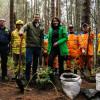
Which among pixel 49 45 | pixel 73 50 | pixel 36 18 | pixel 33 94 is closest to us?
pixel 33 94

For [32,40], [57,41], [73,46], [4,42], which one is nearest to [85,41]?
[73,46]

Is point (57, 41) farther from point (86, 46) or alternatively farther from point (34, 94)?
point (34, 94)

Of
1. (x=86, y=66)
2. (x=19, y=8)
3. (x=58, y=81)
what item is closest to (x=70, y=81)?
(x=58, y=81)

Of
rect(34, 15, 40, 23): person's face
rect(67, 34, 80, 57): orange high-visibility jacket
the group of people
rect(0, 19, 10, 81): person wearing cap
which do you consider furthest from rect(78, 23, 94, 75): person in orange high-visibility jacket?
rect(0, 19, 10, 81): person wearing cap

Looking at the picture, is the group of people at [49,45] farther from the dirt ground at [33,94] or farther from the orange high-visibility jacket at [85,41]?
the dirt ground at [33,94]

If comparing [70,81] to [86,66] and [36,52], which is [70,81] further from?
[86,66]

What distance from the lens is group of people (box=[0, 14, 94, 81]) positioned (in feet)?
27.7

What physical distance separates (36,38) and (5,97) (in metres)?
1.95

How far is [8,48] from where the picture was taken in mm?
9422

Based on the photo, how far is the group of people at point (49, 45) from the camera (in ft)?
27.7

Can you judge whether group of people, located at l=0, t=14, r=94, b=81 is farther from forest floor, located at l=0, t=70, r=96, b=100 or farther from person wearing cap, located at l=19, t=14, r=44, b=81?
forest floor, located at l=0, t=70, r=96, b=100

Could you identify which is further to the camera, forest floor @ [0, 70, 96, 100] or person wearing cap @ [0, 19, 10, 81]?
person wearing cap @ [0, 19, 10, 81]

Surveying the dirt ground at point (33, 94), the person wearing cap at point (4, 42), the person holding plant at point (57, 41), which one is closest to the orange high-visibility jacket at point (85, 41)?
the person holding plant at point (57, 41)

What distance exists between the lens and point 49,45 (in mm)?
8625
